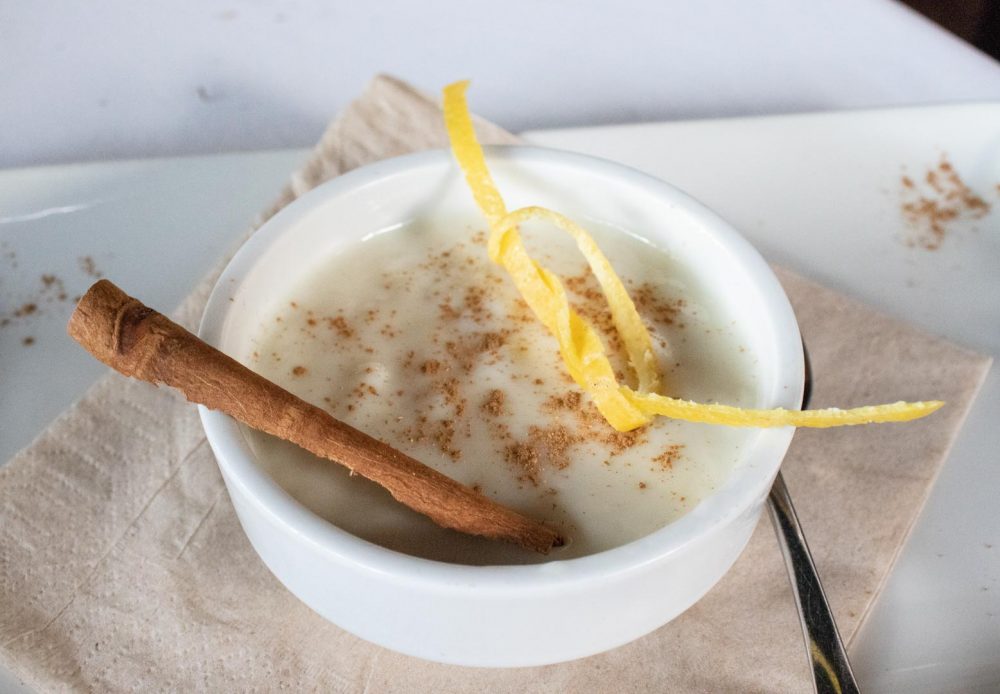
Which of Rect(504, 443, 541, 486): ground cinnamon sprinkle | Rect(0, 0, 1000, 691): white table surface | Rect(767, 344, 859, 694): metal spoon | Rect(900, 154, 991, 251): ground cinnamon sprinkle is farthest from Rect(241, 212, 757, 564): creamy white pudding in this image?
Rect(0, 0, 1000, 691): white table surface

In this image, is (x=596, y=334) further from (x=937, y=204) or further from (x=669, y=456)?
(x=937, y=204)

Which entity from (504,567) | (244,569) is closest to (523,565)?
(504,567)

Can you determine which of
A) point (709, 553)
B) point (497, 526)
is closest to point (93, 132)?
point (497, 526)

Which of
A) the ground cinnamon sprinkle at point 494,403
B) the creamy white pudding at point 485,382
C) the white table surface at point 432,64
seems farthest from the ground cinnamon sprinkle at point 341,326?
the white table surface at point 432,64

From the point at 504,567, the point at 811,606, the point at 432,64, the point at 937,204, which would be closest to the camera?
the point at 504,567

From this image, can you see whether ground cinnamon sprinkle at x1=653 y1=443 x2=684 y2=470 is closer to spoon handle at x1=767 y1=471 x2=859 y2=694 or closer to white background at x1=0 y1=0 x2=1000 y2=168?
spoon handle at x1=767 y1=471 x2=859 y2=694
